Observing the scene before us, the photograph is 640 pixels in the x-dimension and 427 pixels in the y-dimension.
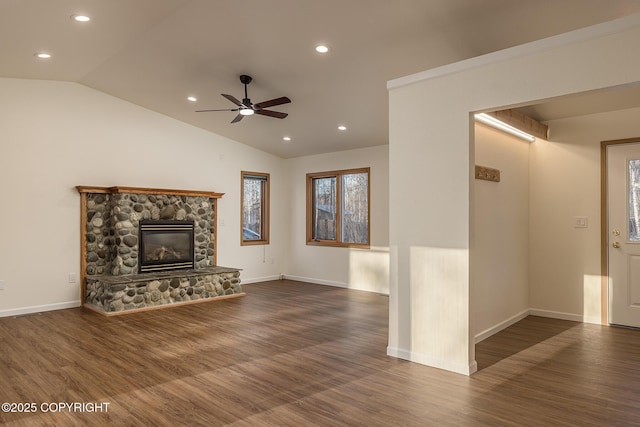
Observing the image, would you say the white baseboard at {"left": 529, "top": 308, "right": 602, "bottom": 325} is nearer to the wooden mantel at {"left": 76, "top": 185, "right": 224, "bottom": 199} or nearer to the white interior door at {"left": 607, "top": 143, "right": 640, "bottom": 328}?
the white interior door at {"left": 607, "top": 143, "right": 640, "bottom": 328}

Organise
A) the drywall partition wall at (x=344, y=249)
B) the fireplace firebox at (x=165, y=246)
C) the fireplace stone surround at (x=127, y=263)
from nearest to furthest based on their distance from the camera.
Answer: the fireplace stone surround at (x=127, y=263) < the fireplace firebox at (x=165, y=246) < the drywall partition wall at (x=344, y=249)

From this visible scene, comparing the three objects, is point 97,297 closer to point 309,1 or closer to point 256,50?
point 256,50

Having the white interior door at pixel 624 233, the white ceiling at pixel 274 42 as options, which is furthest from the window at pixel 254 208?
the white interior door at pixel 624 233

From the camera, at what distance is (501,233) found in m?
4.80

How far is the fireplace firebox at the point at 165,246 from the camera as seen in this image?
21.1 feet

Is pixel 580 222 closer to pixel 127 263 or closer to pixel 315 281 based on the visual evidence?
pixel 315 281

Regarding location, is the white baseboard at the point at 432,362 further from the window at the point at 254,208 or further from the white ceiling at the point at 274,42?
the window at the point at 254,208

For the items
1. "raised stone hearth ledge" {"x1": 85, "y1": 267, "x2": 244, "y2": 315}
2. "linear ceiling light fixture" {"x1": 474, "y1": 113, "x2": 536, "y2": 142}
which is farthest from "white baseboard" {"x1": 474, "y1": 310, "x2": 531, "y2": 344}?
"raised stone hearth ledge" {"x1": 85, "y1": 267, "x2": 244, "y2": 315}

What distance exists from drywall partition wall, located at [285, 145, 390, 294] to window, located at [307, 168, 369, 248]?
12cm

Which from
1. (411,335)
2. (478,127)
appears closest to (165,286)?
(411,335)

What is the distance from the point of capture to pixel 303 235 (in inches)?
340

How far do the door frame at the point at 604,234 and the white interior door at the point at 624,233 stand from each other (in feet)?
0.10

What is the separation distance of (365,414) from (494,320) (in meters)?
2.51

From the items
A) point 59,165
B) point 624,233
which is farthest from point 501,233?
point 59,165
